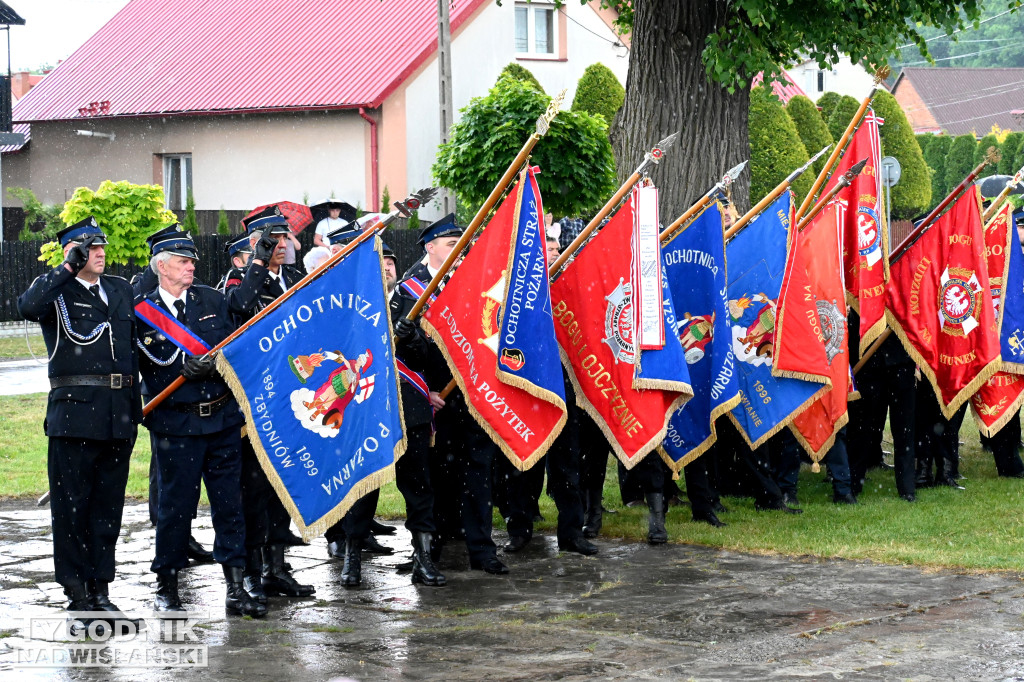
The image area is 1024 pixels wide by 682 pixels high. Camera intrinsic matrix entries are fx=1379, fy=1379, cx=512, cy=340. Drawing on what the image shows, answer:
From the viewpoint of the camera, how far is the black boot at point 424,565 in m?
7.51

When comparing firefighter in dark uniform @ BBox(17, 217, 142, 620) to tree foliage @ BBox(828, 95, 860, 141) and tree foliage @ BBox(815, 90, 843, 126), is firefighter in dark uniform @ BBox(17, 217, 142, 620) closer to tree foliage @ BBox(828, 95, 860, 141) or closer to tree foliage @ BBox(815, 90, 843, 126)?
tree foliage @ BBox(828, 95, 860, 141)

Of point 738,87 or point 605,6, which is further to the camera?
point 605,6

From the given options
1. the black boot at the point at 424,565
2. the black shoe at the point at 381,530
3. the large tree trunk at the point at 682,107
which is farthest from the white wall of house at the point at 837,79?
the black boot at the point at 424,565

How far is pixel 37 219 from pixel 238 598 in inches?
969

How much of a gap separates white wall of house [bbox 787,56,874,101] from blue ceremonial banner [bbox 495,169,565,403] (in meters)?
42.1

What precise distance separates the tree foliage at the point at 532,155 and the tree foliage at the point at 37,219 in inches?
440

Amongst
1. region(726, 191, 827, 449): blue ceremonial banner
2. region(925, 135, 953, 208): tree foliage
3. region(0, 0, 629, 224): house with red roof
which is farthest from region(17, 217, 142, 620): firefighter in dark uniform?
region(925, 135, 953, 208): tree foliage

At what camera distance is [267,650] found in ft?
20.2

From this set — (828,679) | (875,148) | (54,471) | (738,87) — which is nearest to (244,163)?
(738,87)

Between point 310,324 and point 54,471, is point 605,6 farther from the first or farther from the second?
point 54,471

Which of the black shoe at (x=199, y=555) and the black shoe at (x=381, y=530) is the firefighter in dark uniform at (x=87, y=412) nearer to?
the black shoe at (x=199, y=555)

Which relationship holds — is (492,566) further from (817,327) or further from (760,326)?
(817,327)

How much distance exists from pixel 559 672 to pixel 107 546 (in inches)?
97.0

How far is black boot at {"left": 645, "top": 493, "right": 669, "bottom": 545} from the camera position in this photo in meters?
8.49
